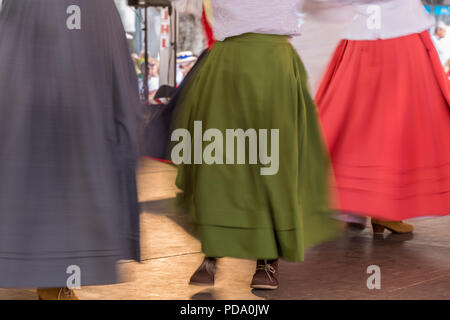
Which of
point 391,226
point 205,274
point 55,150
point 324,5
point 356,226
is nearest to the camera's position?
point 55,150

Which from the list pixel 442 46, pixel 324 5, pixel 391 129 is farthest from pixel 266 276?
pixel 442 46

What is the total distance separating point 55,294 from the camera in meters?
2.44

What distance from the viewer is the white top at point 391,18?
3447 mm

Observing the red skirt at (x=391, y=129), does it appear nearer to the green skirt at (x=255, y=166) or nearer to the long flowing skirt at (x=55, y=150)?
the green skirt at (x=255, y=166)

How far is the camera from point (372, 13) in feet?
11.4

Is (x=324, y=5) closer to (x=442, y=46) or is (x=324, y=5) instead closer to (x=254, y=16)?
(x=254, y=16)

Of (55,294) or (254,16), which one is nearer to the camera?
(55,294)

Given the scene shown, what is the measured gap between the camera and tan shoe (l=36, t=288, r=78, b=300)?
7.97 ft

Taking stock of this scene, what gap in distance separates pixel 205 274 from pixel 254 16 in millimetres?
982

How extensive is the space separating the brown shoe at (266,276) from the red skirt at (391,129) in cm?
65

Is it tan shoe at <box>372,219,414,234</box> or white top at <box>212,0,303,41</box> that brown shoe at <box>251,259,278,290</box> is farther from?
tan shoe at <box>372,219,414,234</box>

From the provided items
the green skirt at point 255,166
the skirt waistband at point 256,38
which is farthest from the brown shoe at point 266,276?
the skirt waistband at point 256,38

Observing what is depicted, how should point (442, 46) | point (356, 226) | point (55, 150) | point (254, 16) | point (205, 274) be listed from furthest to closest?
point (442, 46)
point (356, 226)
point (205, 274)
point (254, 16)
point (55, 150)
